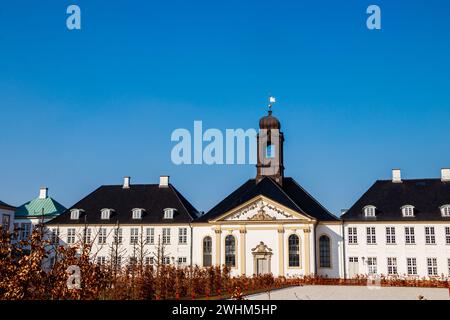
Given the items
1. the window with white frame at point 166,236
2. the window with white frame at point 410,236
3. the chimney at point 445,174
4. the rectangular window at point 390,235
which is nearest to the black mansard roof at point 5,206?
the window with white frame at point 166,236

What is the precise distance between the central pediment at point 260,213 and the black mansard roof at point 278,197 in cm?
38

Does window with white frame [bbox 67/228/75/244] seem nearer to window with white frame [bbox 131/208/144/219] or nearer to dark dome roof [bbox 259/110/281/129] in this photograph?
window with white frame [bbox 131/208/144/219]

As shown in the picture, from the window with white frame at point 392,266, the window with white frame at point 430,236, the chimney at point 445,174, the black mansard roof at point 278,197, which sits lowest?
the window with white frame at point 392,266

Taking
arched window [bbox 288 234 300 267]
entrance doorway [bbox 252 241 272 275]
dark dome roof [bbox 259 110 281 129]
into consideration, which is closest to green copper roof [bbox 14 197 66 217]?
dark dome roof [bbox 259 110 281 129]

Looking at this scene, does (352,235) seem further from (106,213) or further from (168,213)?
(106,213)

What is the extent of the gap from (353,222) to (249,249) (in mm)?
9418

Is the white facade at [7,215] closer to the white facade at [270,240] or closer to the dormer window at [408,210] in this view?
the white facade at [270,240]

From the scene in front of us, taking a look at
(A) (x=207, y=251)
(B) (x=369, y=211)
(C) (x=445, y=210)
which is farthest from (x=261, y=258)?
(C) (x=445, y=210)

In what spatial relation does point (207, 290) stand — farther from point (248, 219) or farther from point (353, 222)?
point (353, 222)

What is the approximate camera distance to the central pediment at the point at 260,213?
4347cm

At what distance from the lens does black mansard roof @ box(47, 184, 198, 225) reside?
164 ft

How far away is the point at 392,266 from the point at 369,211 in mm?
4991

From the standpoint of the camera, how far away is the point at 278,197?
4484 centimetres
